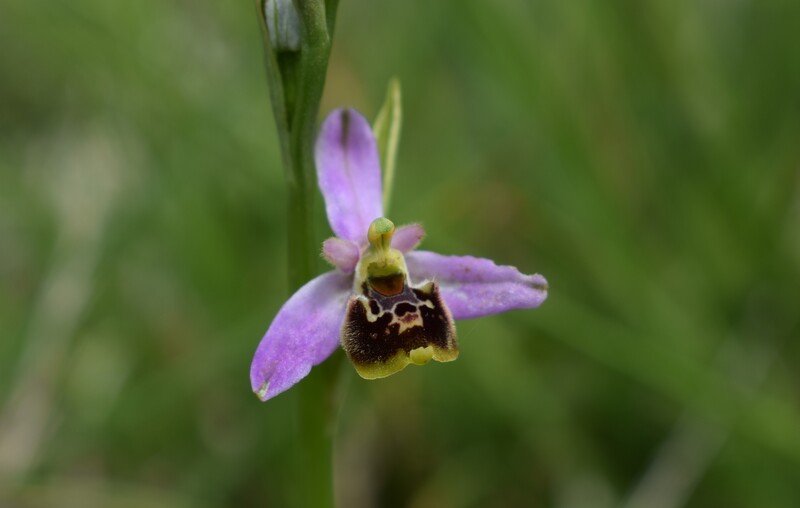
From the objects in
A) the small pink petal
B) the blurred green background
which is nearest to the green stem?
the small pink petal

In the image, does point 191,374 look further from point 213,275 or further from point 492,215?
point 492,215

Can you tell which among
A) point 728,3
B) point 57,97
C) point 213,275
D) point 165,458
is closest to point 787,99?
point 728,3

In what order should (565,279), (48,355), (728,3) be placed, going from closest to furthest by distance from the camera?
(48,355)
(565,279)
(728,3)

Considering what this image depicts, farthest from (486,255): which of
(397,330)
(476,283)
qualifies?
(397,330)

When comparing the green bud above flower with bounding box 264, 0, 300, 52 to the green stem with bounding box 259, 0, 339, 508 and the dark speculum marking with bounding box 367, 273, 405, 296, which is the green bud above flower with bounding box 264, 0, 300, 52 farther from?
the dark speculum marking with bounding box 367, 273, 405, 296

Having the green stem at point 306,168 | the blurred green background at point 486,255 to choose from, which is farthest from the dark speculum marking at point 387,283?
the blurred green background at point 486,255

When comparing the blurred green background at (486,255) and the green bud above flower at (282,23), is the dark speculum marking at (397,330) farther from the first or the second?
the blurred green background at (486,255)
